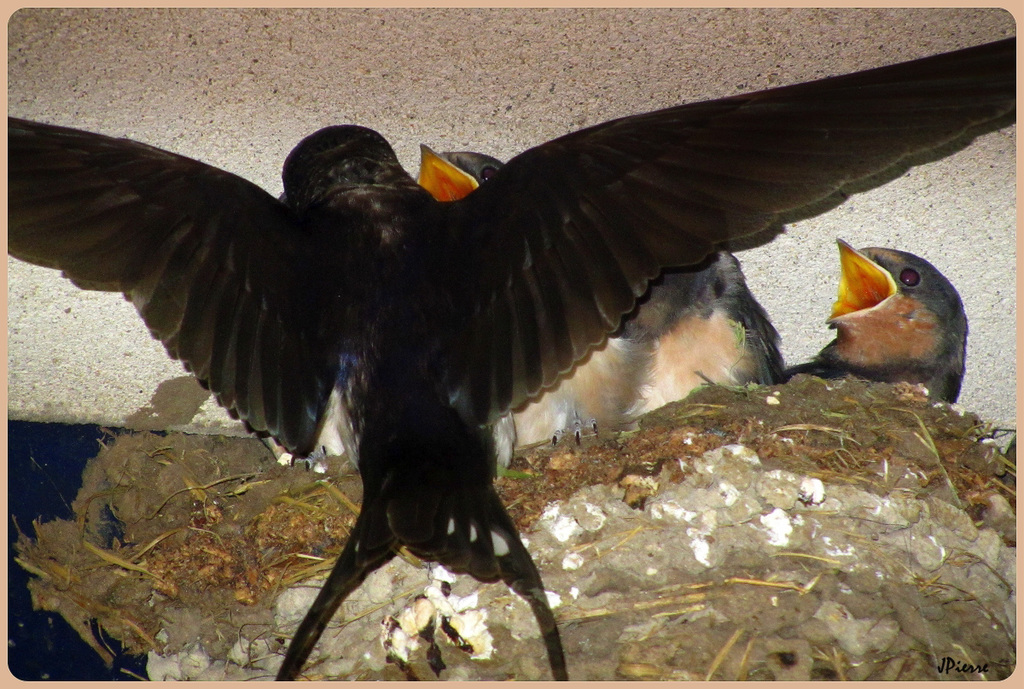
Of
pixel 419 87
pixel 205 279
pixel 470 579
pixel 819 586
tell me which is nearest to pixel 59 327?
pixel 205 279

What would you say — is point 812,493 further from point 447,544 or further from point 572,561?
point 447,544

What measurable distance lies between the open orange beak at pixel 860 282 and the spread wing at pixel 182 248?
5.21ft

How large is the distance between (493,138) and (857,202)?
1.06 meters

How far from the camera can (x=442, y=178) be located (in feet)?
8.95

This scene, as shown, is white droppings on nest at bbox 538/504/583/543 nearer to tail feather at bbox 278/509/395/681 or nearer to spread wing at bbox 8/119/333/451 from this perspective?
Answer: tail feather at bbox 278/509/395/681

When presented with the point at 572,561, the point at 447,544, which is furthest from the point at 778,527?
the point at 447,544

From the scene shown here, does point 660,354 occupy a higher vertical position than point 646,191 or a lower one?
lower

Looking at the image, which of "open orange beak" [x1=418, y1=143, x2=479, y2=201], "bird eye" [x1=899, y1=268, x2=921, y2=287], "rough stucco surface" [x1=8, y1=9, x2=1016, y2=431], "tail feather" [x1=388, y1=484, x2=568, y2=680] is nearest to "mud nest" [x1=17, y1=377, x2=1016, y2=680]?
"tail feather" [x1=388, y1=484, x2=568, y2=680]

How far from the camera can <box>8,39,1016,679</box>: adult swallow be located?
189cm

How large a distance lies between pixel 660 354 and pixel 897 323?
800 millimetres

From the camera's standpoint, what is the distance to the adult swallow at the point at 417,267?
6.19ft

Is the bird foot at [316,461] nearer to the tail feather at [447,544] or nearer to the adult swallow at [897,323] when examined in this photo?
the tail feather at [447,544]

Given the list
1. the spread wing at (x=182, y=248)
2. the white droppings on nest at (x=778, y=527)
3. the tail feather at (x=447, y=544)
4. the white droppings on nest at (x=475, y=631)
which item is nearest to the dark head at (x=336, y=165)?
the spread wing at (x=182, y=248)

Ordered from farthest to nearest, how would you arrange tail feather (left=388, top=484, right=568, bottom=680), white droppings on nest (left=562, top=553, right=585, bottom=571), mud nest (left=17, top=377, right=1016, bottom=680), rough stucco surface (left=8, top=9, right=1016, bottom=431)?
rough stucco surface (left=8, top=9, right=1016, bottom=431) → white droppings on nest (left=562, top=553, right=585, bottom=571) → mud nest (left=17, top=377, right=1016, bottom=680) → tail feather (left=388, top=484, right=568, bottom=680)
